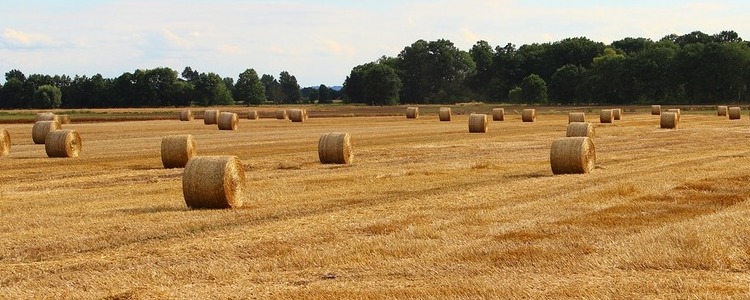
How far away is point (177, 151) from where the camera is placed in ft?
90.1

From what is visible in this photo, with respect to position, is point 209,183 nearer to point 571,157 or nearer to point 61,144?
point 571,157

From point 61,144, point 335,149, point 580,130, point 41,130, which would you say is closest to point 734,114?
point 580,130

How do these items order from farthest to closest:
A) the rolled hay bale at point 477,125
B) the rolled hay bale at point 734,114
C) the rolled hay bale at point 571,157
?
1. the rolled hay bale at point 734,114
2. the rolled hay bale at point 477,125
3. the rolled hay bale at point 571,157

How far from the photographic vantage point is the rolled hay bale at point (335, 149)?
2797cm

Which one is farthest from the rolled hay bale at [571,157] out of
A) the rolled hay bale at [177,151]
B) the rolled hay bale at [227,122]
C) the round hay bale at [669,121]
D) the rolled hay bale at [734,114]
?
the rolled hay bale at [734,114]

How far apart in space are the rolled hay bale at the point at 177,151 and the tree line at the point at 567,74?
318ft

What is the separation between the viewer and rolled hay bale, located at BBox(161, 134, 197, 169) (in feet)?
89.9

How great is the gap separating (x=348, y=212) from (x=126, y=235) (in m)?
3.85

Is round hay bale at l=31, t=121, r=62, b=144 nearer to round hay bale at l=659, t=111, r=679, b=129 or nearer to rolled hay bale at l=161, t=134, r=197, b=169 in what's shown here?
rolled hay bale at l=161, t=134, r=197, b=169

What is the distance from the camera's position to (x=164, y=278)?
12.1 metres

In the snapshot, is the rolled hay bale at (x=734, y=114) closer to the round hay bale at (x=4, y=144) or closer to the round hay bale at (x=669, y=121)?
the round hay bale at (x=669, y=121)

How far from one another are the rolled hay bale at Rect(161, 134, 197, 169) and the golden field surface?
309mm

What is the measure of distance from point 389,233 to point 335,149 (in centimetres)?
1306

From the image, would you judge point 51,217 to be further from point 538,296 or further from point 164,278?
point 538,296
